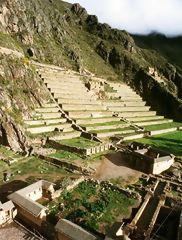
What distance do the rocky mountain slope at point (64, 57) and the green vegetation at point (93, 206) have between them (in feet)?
46.1

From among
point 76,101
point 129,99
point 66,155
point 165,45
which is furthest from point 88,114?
point 165,45

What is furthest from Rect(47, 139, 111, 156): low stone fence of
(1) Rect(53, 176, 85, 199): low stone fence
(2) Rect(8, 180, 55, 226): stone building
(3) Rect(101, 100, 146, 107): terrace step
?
(3) Rect(101, 100, 146, 107): terrace step

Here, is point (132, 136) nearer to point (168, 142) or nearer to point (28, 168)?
point (168, 142)

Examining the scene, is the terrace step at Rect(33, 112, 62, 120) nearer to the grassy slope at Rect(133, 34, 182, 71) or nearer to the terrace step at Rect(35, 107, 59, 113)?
the terrace step at Rect(35, 107, 59, 113)

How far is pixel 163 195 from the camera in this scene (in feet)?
106

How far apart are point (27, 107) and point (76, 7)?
78633mm

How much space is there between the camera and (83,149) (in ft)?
145

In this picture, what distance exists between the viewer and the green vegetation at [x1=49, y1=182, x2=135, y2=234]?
90.8 ft

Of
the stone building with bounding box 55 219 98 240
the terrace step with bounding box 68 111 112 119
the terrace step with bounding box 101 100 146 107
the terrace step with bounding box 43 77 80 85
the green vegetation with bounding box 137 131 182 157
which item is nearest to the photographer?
the stone building with bounding box 55 219 98 240

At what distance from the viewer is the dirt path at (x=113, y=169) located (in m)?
38.1

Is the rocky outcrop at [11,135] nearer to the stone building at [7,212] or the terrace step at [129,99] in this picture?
the stone building at [7,212]

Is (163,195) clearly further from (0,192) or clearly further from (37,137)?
(37,137)

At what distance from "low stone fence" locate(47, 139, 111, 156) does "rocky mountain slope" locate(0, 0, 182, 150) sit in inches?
177

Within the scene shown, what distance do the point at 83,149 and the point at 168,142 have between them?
18029mm
